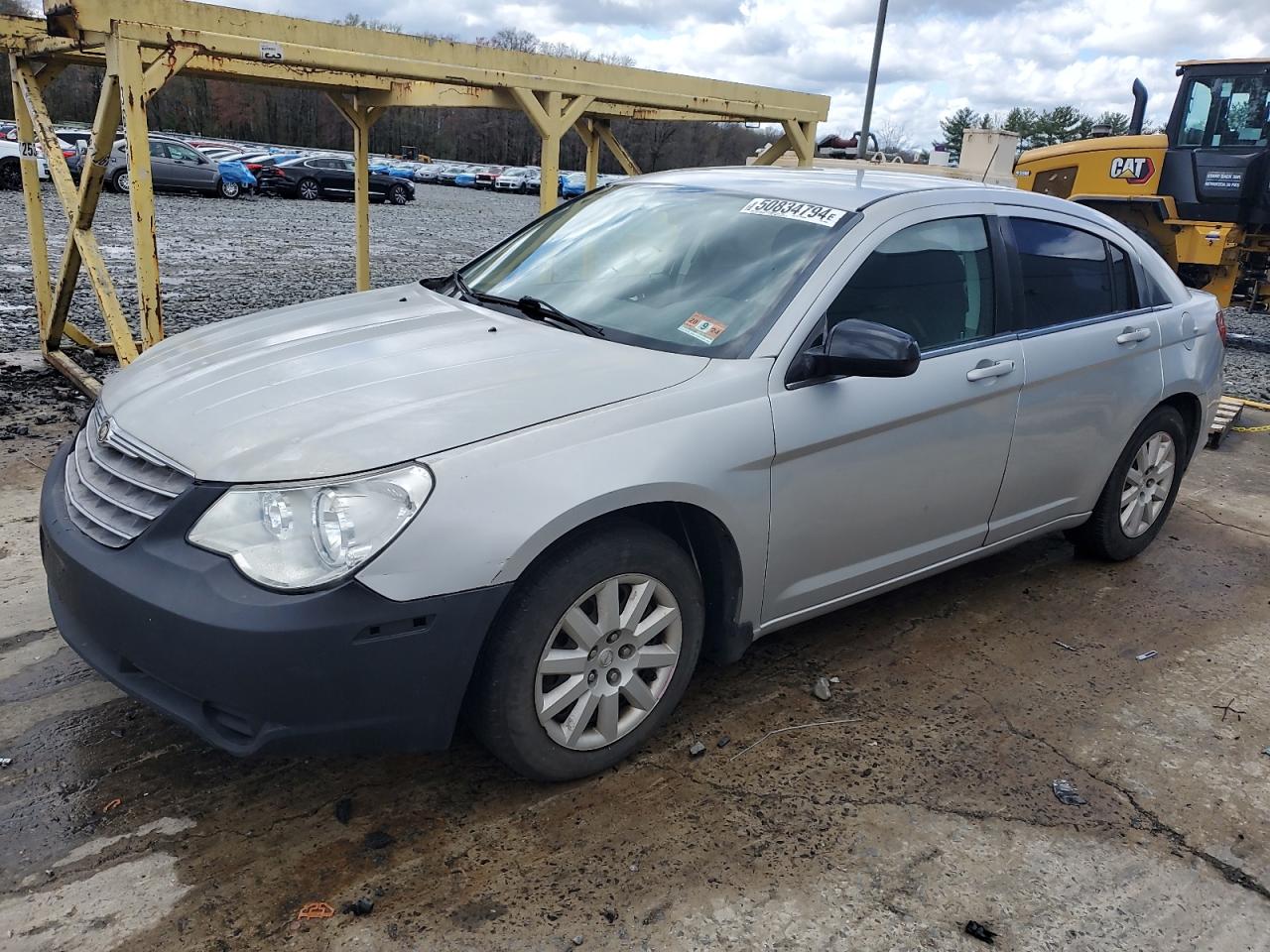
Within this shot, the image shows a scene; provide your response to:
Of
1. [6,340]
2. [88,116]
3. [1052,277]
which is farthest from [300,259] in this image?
[88,116]

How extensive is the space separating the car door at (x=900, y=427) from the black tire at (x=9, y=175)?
2476 centimetres

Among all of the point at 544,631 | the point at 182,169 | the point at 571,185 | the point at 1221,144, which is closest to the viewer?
the point at 544,631

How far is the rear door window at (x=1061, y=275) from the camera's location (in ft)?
12.9

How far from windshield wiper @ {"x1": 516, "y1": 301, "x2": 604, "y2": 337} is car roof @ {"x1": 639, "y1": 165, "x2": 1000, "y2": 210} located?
2.97 feet

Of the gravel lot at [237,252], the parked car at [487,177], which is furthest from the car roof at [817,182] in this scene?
the parked car at [487,177]

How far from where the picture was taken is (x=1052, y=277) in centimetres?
405

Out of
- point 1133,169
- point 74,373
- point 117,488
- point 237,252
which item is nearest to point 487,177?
point 237,252

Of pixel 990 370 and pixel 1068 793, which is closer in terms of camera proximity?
pixel 1068 793

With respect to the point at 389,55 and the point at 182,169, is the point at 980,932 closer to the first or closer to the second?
the point at 389,55

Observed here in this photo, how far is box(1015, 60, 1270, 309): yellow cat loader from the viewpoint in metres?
11.2

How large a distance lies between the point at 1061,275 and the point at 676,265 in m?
1.68

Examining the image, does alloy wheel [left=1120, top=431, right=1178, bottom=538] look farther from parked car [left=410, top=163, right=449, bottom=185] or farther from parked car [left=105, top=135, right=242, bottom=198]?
parked car [left=410, top=163, right=449, bottom=185]

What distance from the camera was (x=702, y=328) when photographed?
10.5 feet

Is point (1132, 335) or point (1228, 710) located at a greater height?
point (1132, 335)
